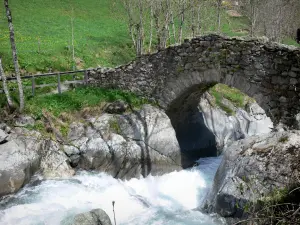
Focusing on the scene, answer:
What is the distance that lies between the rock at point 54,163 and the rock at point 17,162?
0.88ft

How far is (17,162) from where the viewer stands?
1085 centimetres

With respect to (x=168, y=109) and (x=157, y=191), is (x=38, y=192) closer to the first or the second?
(x=157, y=191)

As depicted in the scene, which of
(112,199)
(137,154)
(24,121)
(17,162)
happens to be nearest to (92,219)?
(112,199)

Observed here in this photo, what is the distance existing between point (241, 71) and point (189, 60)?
217cm

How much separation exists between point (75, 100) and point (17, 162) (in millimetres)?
4299

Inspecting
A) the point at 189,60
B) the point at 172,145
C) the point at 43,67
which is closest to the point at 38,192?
the point at 172,145

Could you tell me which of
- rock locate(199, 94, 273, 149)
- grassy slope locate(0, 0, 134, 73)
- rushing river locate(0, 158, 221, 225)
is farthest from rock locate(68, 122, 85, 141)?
rock locate(199, 94, 273, 149)

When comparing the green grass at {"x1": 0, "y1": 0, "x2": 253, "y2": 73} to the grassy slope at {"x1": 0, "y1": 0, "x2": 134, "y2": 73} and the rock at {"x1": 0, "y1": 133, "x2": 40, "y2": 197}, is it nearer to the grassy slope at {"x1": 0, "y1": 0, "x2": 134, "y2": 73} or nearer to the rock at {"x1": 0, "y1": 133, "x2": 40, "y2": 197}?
the grassy slope at {"x1": 0, "y1": 0, "x2": 134, "y2": 73}

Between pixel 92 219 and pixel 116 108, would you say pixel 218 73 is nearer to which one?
pixel 116 108

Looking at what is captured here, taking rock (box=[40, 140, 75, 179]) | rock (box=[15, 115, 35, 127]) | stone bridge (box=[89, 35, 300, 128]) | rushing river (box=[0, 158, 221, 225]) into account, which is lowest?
rushing river (box=[0, 158, 221, 225])

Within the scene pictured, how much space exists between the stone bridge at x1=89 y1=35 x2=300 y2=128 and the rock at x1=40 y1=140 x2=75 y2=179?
15.2ft

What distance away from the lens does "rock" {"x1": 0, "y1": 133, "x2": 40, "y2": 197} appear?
10.4 meters

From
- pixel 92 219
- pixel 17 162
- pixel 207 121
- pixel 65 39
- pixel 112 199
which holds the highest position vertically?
pixel 65 39

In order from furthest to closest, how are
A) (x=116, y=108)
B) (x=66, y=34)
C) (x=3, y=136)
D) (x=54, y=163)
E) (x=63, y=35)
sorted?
(x=66, y=34) < (x=63, y=35) < (x=116, y=108) < (x=54, y=163) < (x=3, y=136)
